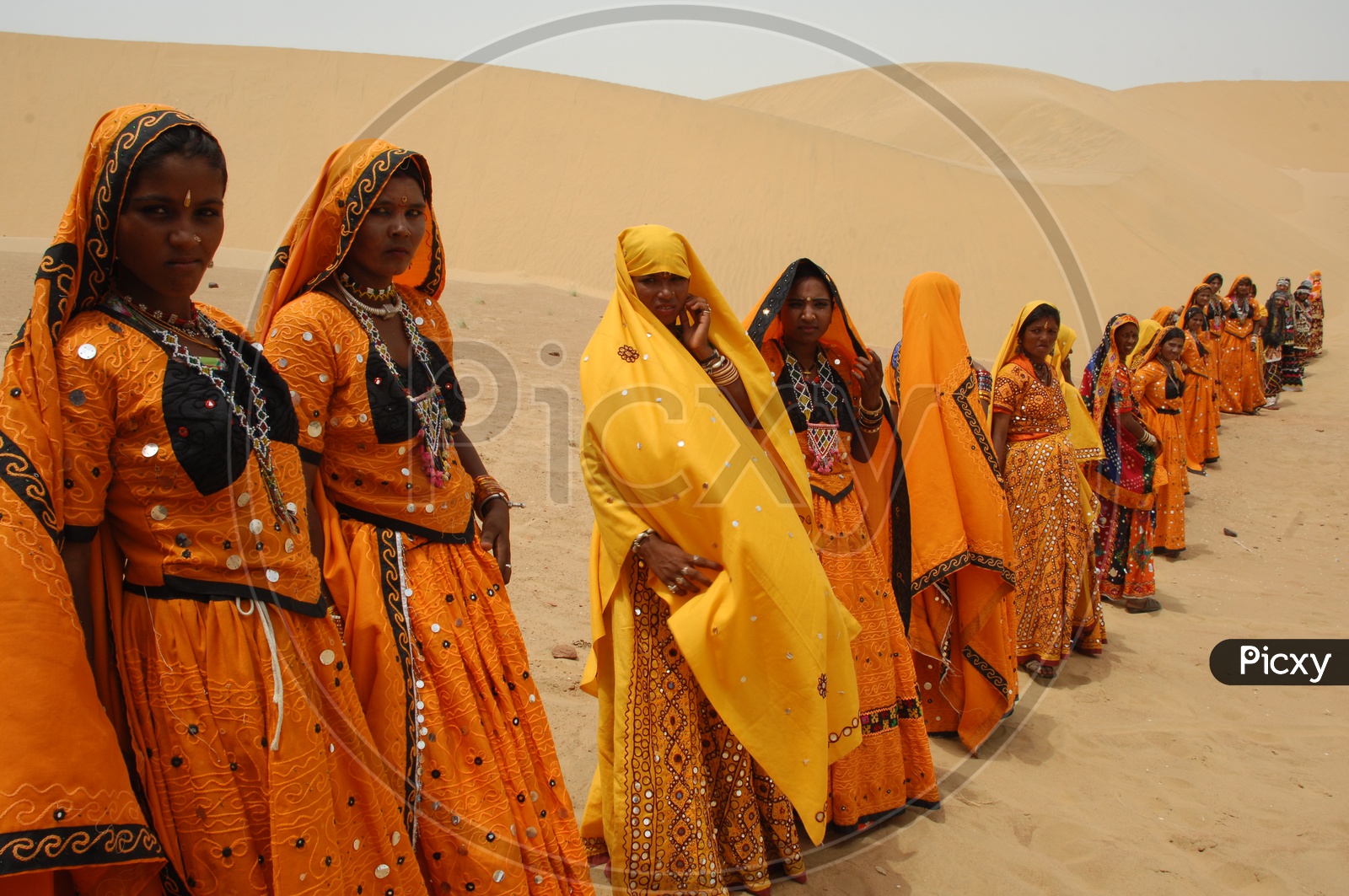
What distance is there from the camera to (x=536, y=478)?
748 cm

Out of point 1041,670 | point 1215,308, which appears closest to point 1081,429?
point 1041,670

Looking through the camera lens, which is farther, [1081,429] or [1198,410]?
[1198,410]

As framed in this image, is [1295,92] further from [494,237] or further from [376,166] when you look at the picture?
[376,166]

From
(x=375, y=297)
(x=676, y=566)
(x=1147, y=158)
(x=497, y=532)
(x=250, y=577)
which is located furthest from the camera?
(x=1147, y=158)

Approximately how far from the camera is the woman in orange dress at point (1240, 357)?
15.0 meters

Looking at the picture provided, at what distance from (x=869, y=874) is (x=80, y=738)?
2.83 meters

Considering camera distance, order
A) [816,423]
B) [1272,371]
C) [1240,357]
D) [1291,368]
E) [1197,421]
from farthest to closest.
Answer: [1291,368] → [1272,371] → [1240,357] → [1197,421] → [816,423]

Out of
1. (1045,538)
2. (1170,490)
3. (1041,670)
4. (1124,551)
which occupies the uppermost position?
(1045,538)

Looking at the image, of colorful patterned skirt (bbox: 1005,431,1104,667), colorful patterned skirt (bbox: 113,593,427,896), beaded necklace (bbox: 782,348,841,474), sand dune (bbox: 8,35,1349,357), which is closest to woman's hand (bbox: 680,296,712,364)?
beaded necklace (bbox: 782,348,841,474)

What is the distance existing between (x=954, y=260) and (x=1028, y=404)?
20.9m

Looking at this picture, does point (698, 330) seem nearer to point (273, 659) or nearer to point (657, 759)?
point (657, 759)

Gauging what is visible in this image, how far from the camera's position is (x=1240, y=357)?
1520cm

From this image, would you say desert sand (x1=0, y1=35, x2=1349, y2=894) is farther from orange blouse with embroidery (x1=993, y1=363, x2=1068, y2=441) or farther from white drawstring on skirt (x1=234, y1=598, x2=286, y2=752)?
white drawstring on skirt (x1=234, y1=598, x2=286, y2=752)

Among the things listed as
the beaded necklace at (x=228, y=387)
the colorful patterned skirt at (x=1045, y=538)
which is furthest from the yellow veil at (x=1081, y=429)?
the beaded necklace at (x=228, y=387)
